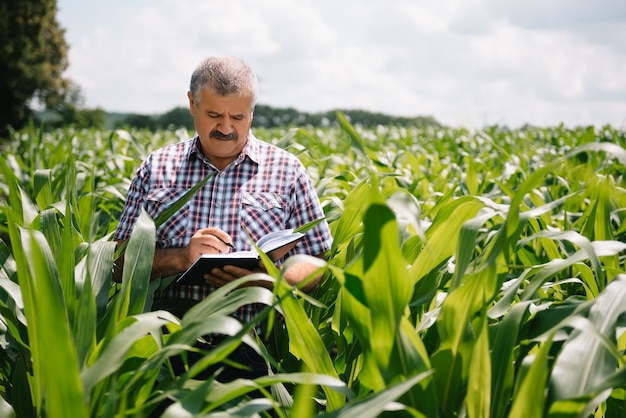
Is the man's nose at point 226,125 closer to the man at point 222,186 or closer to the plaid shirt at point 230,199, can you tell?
the man at point 222,186

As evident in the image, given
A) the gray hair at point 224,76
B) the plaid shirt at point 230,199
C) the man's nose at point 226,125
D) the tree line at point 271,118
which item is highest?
the tree line at point 271,118

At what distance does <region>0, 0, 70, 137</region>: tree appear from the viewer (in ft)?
95.6

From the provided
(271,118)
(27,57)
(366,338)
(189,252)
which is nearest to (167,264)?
(189,252)

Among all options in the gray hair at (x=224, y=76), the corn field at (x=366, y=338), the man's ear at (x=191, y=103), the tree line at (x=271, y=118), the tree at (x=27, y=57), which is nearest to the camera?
the corn field at (x=366, y=338)

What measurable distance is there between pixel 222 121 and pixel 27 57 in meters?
31.2

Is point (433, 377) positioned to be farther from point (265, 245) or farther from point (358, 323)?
point (265, 245)

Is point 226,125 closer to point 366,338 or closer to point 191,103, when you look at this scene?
point 191,103

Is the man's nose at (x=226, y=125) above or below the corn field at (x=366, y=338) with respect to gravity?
above

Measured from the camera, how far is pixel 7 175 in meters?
2.00

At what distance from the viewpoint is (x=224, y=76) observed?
1979 millimetres

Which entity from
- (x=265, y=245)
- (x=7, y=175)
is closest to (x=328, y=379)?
(x=265, y=245)

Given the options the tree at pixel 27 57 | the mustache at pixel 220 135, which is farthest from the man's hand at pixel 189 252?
the tree at pixel 27 57

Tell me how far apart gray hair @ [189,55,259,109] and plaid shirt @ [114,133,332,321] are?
0.21 m

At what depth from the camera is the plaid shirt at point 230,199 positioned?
2.07 meters
